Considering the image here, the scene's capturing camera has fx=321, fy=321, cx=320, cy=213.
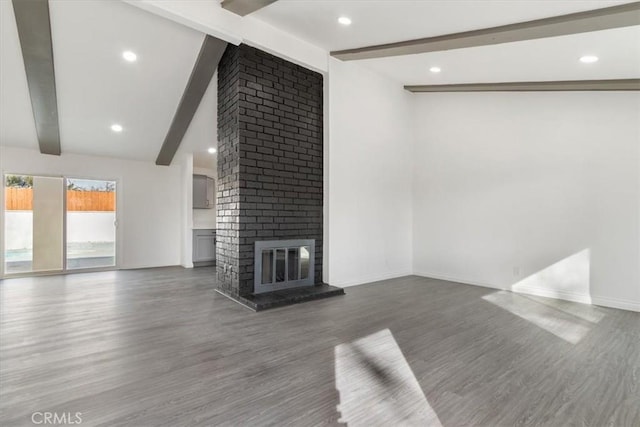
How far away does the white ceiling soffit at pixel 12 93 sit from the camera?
11.6 ft

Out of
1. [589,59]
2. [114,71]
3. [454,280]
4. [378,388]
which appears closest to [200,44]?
[114,71]

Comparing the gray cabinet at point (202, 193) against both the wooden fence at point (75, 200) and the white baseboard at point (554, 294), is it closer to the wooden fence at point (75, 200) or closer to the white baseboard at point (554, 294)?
the wooden fence at point (75, 200)

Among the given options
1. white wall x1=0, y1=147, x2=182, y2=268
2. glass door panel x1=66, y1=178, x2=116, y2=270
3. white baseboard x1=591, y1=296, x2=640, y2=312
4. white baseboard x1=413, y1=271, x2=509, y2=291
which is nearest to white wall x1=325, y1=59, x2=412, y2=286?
white baseboard x1=413, y1=271, x2=509, y2=291

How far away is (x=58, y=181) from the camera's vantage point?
615 cm

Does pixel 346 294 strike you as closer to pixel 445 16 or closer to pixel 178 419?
pixel 178 419

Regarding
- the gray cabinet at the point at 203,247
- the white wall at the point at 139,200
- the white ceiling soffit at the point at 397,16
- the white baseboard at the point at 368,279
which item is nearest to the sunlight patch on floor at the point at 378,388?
the white baseboard at the point at 368,279

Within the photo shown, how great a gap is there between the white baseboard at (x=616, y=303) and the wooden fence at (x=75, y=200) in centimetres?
826

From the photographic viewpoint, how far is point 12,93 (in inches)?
176

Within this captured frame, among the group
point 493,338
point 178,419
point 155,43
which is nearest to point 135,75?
point 155,43

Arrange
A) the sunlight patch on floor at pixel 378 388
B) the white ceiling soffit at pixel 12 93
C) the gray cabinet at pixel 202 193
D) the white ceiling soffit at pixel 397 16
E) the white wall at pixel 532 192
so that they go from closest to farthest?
1. the sunlight patch on floor at pixel 378 388
2. the white ceiling soffit at pixel 397 16
3. the white ceiling soffit at pixel 12 93
4. the white wall at pixel 532 192
5. the gray cabinet at pixel 202 193

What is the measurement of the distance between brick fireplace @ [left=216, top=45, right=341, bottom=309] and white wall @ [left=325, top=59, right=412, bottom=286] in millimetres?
258

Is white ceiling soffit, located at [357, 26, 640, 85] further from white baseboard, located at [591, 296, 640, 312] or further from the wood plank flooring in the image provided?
the wood plank flooring

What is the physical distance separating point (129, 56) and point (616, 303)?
684 centimetres

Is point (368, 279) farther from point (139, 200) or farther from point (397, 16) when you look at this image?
point (139, 200)
